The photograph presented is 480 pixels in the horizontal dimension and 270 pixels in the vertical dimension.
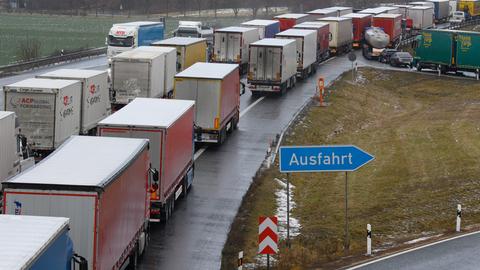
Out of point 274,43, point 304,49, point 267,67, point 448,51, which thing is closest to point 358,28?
point 448,51

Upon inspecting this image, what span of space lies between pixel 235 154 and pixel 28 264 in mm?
26024

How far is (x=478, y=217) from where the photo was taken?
27.4m

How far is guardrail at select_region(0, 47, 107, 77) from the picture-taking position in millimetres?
68438

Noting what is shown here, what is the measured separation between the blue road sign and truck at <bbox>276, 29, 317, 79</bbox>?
40.1 meters

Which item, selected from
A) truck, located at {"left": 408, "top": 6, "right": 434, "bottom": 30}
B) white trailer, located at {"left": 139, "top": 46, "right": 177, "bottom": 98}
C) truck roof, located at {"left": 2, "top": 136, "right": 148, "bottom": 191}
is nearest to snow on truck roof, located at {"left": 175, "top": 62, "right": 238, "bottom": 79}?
white trailer, located at {"left": 139, "top": 46, "right": 177, "bottom": 98}

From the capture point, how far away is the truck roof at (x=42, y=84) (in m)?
32.0

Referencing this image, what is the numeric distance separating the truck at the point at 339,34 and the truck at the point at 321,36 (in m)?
3.68

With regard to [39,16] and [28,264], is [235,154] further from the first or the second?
[39,16]

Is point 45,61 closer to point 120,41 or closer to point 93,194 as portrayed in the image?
point 120,41

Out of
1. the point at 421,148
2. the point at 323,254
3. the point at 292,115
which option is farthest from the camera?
the point at 292,115

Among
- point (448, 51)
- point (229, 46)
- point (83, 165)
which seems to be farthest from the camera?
point (448, 51)

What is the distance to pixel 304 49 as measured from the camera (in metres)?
62.7

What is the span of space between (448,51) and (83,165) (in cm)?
5686

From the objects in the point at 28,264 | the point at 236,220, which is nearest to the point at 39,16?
the point at 236,220
